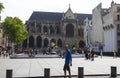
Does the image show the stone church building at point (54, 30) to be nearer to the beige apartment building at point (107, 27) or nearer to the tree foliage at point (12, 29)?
the beige apartment building at point (107, 27)

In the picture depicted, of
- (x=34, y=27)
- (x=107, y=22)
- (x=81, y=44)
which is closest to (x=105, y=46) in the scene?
(x=107, y=22)

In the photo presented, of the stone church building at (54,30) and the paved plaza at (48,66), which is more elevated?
the stone church building at (54,30)

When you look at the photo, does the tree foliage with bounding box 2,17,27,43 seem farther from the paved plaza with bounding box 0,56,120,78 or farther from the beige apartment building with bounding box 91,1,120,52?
the paved plaza with bounding box 0,56,120,78

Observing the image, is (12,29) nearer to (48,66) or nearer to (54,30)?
(54,30)

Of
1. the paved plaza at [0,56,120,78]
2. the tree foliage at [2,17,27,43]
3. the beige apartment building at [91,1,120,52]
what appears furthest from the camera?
the tree foliage at [2,17,27,43]

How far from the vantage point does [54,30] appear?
12612 cm

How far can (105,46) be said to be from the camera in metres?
103

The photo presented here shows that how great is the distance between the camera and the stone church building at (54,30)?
122125 millimetres

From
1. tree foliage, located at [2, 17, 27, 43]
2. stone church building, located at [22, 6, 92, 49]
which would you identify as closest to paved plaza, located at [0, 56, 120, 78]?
tree foliage, located at [2, 17, 27, 43]

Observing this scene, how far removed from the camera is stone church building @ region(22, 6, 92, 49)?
→ 12212cm

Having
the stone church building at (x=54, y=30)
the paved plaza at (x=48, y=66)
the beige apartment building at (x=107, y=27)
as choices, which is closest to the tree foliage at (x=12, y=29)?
the stone church building at (x=54, y=30)

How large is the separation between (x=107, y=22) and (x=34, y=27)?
35855mm

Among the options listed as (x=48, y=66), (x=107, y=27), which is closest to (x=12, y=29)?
(x=107, y=27)

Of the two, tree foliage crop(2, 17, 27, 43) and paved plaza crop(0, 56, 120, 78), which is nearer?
paved plaza crop(0, 56, 120, 78)
